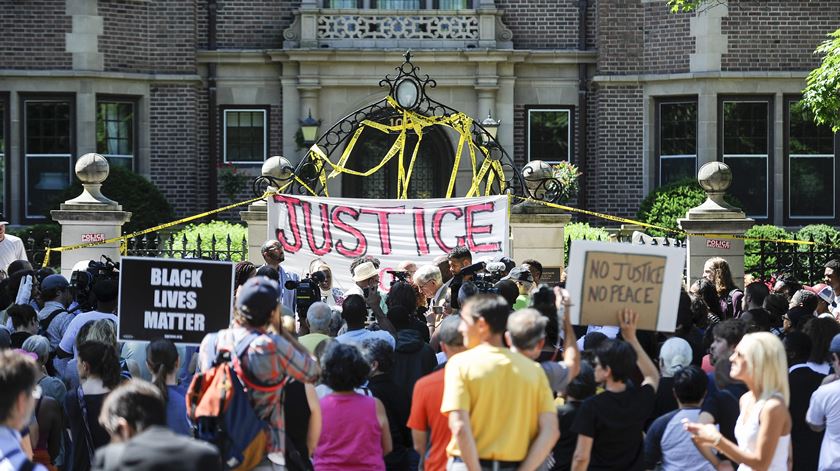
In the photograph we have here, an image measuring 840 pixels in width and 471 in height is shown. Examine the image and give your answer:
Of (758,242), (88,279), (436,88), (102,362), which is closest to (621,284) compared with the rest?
(102,362)

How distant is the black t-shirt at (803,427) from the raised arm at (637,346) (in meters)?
1.12

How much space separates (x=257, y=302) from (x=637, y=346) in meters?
2.05

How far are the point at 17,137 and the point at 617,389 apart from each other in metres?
18.7

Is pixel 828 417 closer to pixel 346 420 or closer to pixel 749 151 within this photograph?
pixel 346 420

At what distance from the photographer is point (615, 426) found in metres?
6.59

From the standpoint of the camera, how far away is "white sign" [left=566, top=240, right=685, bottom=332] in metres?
7.23

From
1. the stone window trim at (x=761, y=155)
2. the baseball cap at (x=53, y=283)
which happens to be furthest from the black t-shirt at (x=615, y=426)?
the stone window trim at (x=761, y=155)

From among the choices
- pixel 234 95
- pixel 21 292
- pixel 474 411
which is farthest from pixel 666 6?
pixel 474 411

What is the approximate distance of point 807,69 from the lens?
924 inches

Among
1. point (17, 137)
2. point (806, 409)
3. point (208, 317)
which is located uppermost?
point (17, 137)

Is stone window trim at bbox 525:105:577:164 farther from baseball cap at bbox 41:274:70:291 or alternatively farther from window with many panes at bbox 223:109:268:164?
baseball cap at bbox 41:274:70:291

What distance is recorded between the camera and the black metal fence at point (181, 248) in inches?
648

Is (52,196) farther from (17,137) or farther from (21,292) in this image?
(21,292)

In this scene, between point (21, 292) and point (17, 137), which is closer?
point (21, 292)
